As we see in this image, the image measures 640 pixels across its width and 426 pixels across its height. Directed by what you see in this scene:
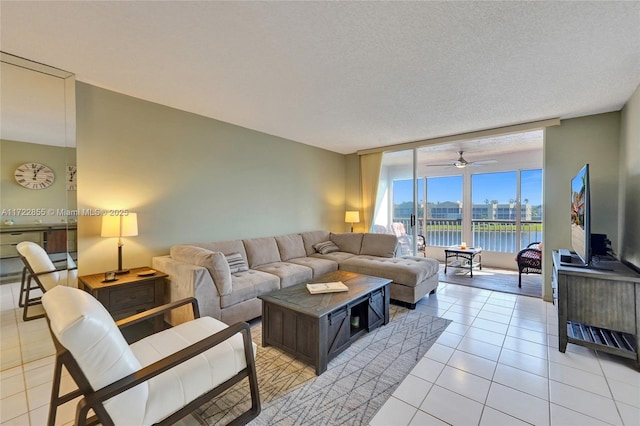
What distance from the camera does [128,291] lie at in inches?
98.6

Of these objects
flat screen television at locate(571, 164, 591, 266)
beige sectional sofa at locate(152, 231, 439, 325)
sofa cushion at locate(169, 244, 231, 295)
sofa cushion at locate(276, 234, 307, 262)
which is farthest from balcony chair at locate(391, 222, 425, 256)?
sofa cushion at locate(169, 244, 231, 295)

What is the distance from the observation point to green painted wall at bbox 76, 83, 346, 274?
269 centimetres

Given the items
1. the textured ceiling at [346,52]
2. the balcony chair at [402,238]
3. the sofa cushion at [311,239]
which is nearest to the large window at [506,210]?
the balcony chair at [402,238]

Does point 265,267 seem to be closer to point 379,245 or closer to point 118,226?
point 118,226

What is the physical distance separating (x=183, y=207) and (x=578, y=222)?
4.36 metres

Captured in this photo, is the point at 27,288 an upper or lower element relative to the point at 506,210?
lower

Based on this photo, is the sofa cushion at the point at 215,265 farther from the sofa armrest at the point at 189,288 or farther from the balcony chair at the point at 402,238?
the balcony chair at the point at 402,238

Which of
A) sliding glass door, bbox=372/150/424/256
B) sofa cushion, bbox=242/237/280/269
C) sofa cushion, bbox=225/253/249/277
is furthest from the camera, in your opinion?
sliding glass door, bbox=372/150/424/256

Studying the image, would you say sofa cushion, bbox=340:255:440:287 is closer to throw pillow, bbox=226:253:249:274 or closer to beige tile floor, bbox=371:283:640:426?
beige tile floor, bbox=371:283:640:426

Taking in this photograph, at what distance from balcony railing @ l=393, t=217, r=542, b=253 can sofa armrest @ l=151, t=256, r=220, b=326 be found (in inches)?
160

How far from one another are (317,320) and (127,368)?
124 cm

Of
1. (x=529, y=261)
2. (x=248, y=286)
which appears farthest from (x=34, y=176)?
(x=529, y=261)

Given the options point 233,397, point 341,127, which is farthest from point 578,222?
point 233,397

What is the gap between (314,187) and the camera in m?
5.28
